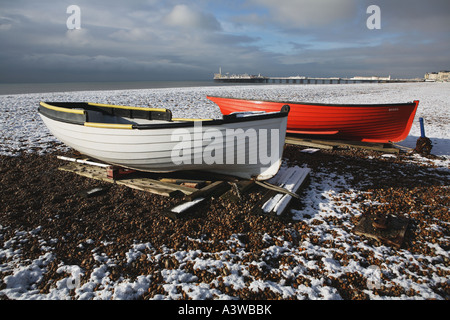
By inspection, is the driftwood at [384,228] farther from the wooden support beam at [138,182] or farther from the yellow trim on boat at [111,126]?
the yellow trim on boat at [111,126]

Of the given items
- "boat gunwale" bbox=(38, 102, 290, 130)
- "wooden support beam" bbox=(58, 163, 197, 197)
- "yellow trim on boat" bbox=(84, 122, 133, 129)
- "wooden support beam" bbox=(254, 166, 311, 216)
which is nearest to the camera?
"wooden support beam" bbox=(254, 166, 311, 216)

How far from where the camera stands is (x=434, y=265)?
321 cm

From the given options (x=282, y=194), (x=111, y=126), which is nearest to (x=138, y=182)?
(x=111, y=126)

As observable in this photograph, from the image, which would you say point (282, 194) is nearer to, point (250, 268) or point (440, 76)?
→ point (250, 268)

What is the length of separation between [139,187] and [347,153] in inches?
241

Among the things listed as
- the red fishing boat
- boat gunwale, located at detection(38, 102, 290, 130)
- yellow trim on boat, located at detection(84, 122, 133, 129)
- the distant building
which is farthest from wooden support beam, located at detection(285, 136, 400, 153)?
the distant building

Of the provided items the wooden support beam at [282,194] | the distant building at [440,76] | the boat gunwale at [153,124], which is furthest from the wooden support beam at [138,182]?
the distant building at [440,76]

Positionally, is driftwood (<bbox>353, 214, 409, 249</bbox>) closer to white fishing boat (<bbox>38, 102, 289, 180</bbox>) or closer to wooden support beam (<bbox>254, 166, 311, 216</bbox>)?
wooden support beam (<bbox>254, 166, 311, 216</bbox>)

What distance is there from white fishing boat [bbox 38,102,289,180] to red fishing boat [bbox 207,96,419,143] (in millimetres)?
3651

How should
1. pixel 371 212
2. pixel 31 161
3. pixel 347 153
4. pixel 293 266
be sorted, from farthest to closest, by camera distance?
pixel 347 153, pixel 31 161, pixel 371 212, pixel 293 266

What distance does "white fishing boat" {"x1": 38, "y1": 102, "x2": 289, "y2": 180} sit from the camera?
460cm

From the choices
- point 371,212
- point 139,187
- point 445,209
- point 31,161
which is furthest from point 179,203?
point 31,161
